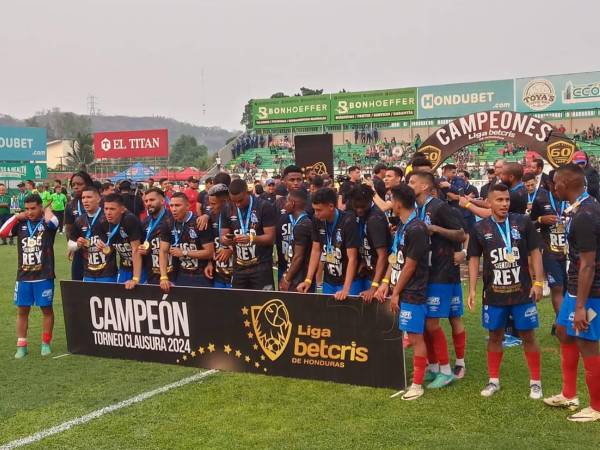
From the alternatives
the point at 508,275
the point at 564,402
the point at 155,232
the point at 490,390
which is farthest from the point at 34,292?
the point at 564,402

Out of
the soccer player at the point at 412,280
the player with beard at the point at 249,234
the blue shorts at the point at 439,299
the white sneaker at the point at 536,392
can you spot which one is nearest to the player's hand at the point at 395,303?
the soccer player at the point at 412,280

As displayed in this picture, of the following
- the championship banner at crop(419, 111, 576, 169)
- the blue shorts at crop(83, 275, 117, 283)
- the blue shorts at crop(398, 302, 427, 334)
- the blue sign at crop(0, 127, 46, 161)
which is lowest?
the blue shorts at crop(398, 302, 427, 334)

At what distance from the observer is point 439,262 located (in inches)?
257

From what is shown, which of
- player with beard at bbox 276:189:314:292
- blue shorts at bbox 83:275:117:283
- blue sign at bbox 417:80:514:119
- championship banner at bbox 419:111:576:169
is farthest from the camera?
blue sign at bbox 417:80:514:119

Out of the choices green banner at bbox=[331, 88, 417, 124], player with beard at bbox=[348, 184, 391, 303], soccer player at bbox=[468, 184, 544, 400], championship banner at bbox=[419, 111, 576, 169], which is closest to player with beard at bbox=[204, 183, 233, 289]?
player with beard at bbox=[348, 184, 391, 303]

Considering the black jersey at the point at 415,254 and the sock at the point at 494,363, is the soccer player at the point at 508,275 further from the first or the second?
the black jersey at the point at 415,254

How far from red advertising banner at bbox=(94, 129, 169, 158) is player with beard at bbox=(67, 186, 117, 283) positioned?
39.9m

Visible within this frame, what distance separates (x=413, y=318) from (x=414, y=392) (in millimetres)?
672

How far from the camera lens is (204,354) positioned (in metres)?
7.43

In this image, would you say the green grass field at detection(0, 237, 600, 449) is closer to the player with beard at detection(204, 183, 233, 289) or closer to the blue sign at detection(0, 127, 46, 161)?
the player with beard at detection(204, 183, 233, 289)

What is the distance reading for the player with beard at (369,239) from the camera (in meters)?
6.62

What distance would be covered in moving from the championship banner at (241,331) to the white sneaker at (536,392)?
113 cm

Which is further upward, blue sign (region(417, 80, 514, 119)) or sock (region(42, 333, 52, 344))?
blue sign (region(417, 80, 514, 119))

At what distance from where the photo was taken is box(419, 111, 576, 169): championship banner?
1000cm
